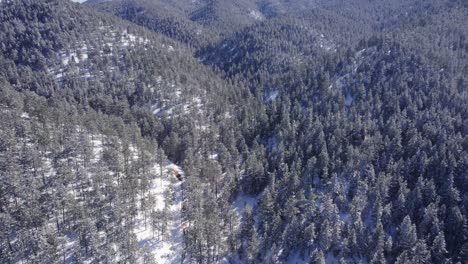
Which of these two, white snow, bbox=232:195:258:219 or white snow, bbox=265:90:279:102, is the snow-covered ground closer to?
white snow, bbox=232:195:258:219

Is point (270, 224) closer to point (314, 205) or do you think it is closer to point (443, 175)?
point (314, 205)

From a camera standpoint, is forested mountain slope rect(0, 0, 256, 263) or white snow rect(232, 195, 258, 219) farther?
white snow rect(232, 195, 258, 219)

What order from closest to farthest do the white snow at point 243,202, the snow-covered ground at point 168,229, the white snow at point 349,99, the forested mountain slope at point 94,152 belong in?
the forested mountain slope at point 94,152
the snow-covered ground at point 168,229
the white snow at point 243,202
the white snow at point 349,99

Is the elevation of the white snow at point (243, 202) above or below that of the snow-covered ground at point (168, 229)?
below

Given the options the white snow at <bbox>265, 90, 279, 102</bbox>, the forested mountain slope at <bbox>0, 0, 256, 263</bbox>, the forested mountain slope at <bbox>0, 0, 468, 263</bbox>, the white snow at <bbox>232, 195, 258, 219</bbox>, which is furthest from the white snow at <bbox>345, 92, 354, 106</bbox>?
the white snow at <bbox>232, 195, 258, 219</bbox>

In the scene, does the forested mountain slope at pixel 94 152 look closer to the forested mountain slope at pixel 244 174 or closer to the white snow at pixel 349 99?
the forested mountain slope at pixel 244 174

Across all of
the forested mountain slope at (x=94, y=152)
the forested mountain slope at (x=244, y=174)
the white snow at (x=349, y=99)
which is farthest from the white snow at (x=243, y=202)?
the white snow at (x=349, y=99)

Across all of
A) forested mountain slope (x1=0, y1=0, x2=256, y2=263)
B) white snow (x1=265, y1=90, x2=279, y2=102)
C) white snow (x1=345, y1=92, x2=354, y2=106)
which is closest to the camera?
forested mountain slope (x1=0, y1=0, x2=256, y2=263)

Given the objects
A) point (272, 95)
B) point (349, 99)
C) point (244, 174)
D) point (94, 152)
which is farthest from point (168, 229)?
point (272, 95)

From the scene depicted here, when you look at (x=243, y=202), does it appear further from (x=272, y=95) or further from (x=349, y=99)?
(x=272, y=95)

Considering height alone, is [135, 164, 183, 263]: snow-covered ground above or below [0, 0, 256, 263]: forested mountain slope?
below

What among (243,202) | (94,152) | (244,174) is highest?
(94,152)
